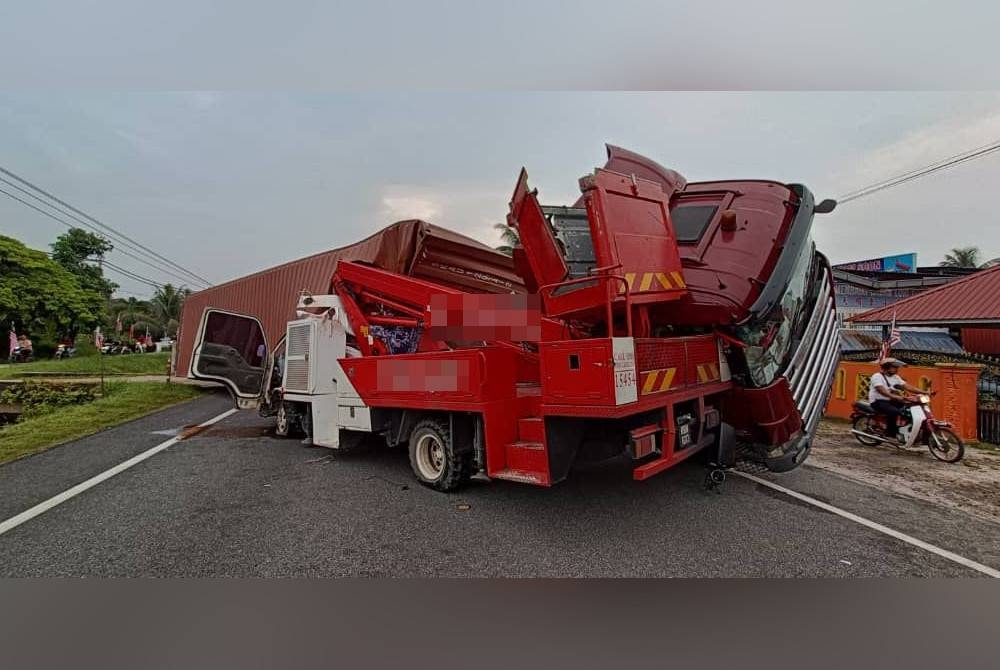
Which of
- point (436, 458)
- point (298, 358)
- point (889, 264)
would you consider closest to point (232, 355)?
point (298, 358)

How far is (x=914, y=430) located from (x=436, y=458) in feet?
21.4

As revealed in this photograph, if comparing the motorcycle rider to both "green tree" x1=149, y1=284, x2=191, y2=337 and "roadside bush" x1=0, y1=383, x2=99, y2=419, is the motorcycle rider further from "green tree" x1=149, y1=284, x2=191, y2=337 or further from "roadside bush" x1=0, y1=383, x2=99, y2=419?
"green tree" x1=149, y1=284, x2=191, y2=337

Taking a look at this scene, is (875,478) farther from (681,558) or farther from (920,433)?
(681,558)

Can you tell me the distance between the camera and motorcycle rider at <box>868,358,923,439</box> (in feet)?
22.7

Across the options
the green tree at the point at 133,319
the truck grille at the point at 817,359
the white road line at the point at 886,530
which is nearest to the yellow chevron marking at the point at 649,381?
the truck grille at the point at 817,359

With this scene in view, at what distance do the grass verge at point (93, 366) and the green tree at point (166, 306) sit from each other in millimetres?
12785

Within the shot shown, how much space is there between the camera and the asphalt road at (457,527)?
3127 millimetres

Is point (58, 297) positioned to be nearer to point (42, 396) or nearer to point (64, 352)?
point (64, 352)

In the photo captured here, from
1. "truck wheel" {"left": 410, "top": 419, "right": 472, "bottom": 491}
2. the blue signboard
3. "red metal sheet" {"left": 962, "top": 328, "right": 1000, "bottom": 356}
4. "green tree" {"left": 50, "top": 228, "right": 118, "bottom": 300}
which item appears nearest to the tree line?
"green tree" {"left": 50, "top": 228, "right": 118, "bottom": 300}

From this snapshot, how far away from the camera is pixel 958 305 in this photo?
11938mm

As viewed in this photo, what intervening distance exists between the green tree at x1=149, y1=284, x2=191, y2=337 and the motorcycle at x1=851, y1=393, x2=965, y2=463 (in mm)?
43813

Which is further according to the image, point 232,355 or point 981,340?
point 981,340

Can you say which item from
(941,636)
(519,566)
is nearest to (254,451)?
(519,566)

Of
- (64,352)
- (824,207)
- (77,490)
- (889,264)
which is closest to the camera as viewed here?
(824,207)
